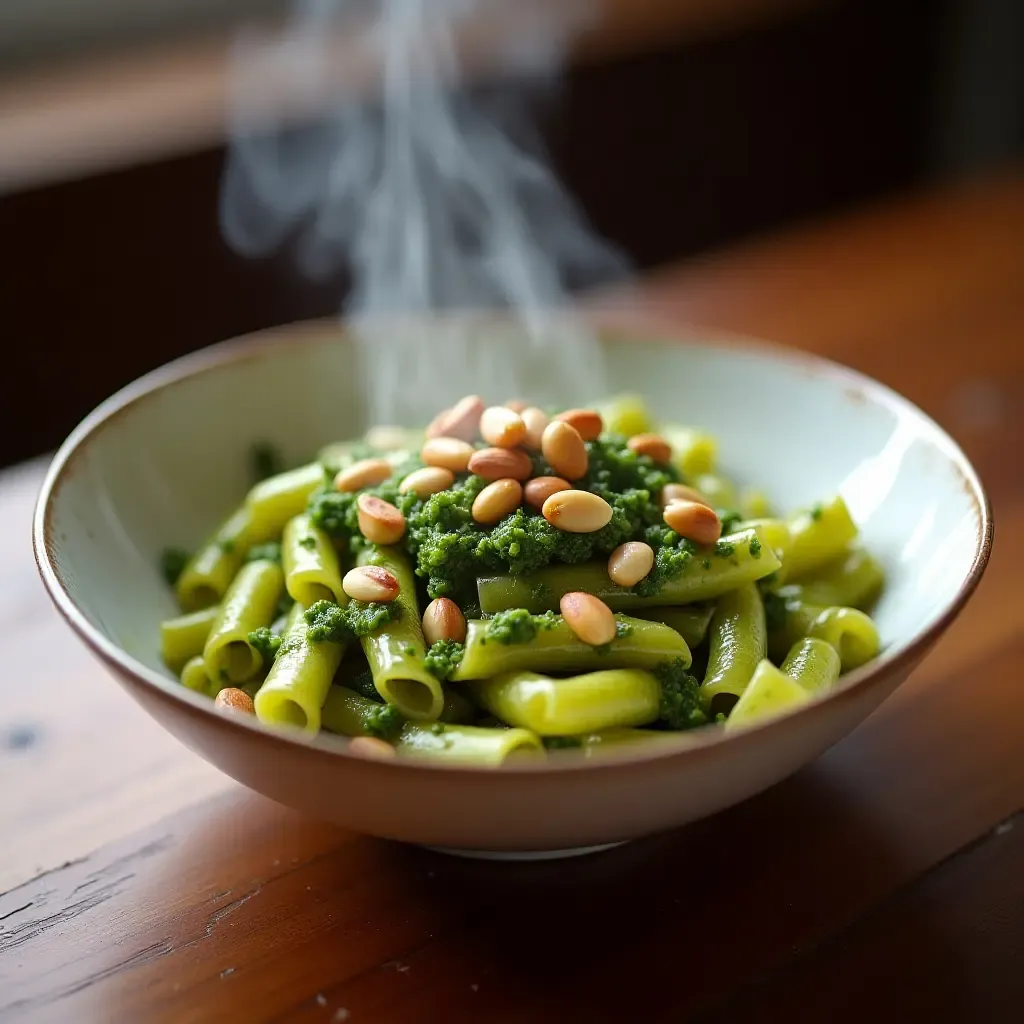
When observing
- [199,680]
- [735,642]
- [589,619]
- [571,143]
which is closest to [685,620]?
[735,642]

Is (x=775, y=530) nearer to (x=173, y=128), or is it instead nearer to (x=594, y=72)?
(x=173, y=128)

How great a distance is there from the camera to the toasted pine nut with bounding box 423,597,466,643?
3.93 ft

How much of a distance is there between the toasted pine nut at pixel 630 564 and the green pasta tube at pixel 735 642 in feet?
0.34

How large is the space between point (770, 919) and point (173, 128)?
239 centimetres

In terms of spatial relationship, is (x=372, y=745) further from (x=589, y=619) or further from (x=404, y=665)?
(x=589, y=619)

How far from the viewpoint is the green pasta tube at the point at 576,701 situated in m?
1.10

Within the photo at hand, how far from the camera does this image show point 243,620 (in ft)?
4.31

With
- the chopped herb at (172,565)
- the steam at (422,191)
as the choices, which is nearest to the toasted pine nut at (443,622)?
the chopped herb at (172,565)

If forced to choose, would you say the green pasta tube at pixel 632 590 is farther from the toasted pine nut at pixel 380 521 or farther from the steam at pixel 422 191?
the steam at pixel 422 191

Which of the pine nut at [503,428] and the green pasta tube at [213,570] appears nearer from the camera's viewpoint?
the pine nut at [503,428]

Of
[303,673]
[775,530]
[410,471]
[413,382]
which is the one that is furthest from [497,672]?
[413,382]

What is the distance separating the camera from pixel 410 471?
4.45 ft

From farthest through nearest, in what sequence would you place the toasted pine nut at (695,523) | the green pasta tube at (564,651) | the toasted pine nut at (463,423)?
1. the toasted pine nut at (463,423)
2. the toasted pine nut at (695,523)
3. the green pasta tube at (564,651)

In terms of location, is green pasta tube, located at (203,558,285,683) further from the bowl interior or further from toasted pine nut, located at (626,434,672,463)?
toasted pine nut, located at (626,434,672,463)
